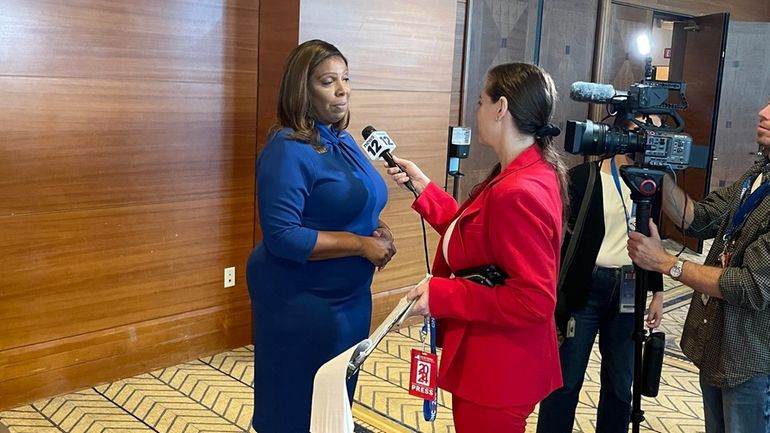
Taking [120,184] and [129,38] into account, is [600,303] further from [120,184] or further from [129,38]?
[129,38]

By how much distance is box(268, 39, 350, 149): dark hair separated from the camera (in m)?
2.19

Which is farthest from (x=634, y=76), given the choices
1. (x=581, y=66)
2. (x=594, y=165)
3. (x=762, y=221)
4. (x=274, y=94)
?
(x=762, y=221)

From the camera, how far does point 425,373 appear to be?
1837 mm

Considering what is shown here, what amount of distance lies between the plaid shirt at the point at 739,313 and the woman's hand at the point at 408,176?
0.93m

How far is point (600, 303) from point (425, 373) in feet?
3.35

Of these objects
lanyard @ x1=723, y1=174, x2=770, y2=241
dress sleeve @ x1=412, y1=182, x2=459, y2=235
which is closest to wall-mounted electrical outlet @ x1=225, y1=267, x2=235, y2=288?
dress sleeve @ x1=412, y1=182, x2=459, y2=235

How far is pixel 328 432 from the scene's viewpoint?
1694 mm

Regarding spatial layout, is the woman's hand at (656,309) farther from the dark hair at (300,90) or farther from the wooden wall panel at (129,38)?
the wooden wall panel at (129,38)

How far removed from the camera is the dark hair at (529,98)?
180cm

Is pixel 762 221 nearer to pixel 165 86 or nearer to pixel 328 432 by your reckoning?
pixel 328 432

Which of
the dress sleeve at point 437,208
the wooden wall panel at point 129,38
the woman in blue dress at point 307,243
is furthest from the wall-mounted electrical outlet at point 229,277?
the dress sleeve at point 437,208

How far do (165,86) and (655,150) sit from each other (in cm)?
251

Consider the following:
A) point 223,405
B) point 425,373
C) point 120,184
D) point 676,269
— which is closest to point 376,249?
point 425,373

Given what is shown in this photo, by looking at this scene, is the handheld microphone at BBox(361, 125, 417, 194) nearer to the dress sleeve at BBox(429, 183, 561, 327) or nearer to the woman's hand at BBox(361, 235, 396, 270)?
the woman's hand at BBox(361, 235, 396, 270)
